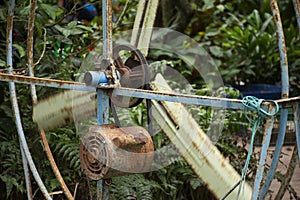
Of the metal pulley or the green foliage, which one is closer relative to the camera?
the metal pulley

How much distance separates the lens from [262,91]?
623 cm

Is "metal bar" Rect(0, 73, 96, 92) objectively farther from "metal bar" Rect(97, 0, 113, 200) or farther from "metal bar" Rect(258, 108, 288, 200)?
"metal bar" Rect(258, 108, 288, 200)

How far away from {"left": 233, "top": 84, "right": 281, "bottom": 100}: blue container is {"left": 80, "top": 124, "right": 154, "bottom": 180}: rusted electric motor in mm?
3887

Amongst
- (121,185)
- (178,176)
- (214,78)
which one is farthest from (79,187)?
(214,78)

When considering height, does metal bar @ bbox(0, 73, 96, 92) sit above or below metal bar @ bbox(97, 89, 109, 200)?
above

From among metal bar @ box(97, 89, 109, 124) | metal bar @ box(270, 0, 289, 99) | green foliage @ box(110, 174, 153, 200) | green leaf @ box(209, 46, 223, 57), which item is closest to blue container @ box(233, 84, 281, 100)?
green leaf @ box(209, 46, 223, 57)

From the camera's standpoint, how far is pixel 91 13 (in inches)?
254

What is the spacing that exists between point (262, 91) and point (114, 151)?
168 inches

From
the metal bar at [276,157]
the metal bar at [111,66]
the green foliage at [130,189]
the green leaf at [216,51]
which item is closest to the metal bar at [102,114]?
the metal bar at [111,66]

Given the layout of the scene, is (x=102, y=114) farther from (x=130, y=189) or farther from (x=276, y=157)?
(x=130, y=189)

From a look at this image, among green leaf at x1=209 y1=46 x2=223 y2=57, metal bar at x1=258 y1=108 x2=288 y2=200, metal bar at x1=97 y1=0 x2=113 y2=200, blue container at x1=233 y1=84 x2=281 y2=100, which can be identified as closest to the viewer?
metal bar at x1=258 y1=108 x2=288 y2=200

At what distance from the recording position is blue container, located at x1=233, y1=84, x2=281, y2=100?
6108 millimetres

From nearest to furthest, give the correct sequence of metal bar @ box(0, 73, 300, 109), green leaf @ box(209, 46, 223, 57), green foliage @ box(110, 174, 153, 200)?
1. metal bar @ box(0, 73, 300, 109)
2. green foliage @ box(110, 174, 153, 200)
3. green leaf @ box(209, 46, 223, 57)

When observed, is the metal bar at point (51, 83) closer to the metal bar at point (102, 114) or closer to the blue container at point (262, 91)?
the metal bar at point (102, 114)
